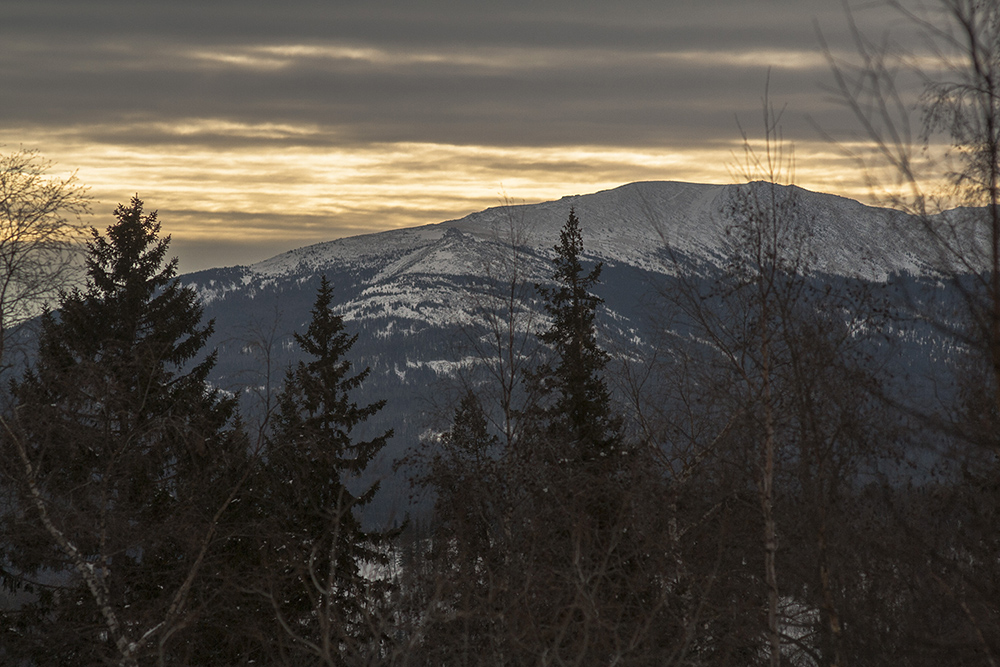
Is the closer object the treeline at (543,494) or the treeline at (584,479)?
the treeline at (584,479)

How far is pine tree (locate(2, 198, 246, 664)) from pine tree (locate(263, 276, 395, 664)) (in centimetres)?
164

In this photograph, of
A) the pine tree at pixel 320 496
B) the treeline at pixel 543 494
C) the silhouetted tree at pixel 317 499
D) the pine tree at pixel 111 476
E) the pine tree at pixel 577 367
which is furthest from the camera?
the pine tree at pixel 577 367

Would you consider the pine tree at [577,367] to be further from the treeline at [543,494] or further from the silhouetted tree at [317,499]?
the silhouetted tree at [317,499]

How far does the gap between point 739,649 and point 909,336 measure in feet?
31.8

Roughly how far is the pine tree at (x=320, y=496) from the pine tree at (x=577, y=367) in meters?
6.18

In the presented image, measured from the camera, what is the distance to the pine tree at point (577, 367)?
84.2 ft

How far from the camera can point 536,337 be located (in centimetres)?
2678

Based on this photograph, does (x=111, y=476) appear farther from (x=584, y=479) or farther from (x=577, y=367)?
(x=577, y=367)

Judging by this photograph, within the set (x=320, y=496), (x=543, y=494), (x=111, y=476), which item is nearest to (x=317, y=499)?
(x=320, y=496)

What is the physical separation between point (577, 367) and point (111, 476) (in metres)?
14.6

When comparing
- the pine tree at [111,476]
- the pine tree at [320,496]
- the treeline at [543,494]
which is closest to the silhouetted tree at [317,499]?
the pine tree at [320,496]

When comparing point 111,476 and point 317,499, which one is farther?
point 317,499

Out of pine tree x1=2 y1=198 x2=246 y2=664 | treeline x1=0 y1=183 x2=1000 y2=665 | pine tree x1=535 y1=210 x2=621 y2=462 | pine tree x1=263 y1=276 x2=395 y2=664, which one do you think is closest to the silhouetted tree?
pine tree x1=263 y1=276 x2=395 y2=664

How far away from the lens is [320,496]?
81.9ft
